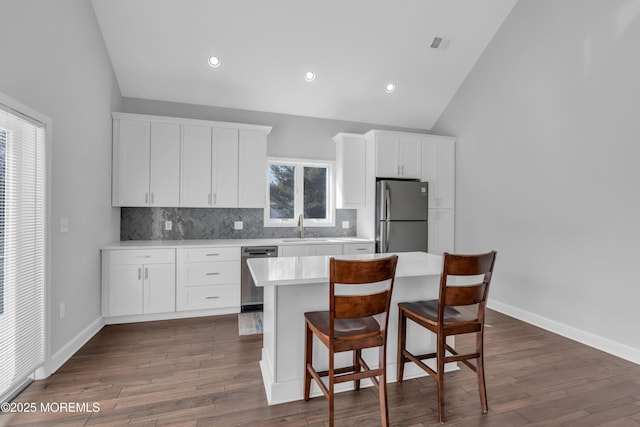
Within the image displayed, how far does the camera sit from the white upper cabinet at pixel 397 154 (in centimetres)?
459

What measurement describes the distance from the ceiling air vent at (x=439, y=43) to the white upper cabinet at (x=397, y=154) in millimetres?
1170

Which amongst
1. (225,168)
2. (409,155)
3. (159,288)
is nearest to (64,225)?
A: (159,288)

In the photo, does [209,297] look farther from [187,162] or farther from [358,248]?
[358,248]

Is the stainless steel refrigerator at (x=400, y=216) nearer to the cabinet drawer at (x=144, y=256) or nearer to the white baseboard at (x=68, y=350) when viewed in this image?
the cabinet drawer at (x=144, y=256)

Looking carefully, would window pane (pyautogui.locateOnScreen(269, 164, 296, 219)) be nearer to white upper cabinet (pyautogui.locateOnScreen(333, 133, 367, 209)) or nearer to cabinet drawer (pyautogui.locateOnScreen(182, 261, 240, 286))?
white upper cabinet (pyautogui.locateOnScreen(333, 133, 367, 209))

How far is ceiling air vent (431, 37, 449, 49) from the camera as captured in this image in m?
4.04

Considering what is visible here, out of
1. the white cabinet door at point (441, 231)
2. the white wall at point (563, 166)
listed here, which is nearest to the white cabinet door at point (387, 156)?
the white cabinet door at point (441, 231)

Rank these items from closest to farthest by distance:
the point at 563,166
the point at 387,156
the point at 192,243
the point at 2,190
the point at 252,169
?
the point at 2,190
the point at 563,166
the point at 192,243
the point at 252,169
the point at 387,156

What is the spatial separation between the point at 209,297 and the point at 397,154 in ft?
10.5

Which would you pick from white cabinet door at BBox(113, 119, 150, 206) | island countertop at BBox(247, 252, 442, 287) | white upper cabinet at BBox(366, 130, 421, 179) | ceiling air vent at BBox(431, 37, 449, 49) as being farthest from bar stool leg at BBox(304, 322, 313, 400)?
ceiling air vent at BBox(431, 37, 449, 49)

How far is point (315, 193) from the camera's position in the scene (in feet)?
16.3

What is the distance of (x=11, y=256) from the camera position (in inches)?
82.1

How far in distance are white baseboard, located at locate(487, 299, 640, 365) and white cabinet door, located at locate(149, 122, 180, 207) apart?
4.37 meters

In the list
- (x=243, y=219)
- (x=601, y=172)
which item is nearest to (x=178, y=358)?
(x=243, y=219)
